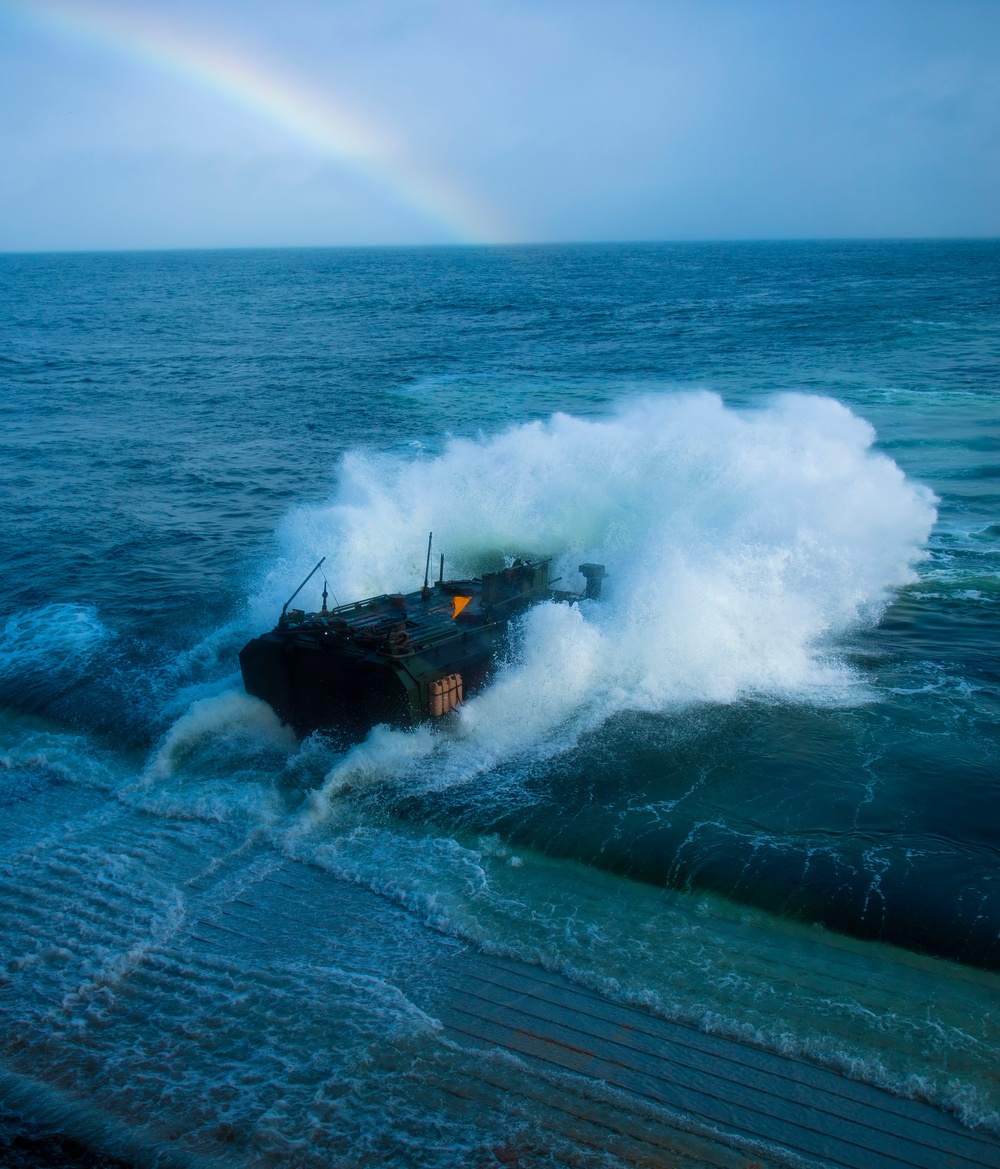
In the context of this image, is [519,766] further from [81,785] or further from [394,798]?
[81,785]

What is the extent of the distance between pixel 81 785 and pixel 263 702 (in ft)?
10.1

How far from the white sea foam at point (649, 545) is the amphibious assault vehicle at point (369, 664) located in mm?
585

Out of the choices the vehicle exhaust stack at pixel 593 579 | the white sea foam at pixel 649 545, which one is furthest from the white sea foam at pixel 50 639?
the vehicle exhaust stack at pixel 593 579

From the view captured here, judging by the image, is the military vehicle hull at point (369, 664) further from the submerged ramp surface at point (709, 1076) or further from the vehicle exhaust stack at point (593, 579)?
the submerged ramp surface at point (709, 1076)

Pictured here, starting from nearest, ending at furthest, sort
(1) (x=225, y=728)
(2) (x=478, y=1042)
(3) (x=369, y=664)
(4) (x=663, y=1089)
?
(4) (x=663, y=1089)
(2) (x=478, y=1042)
(3) (x=369, y=664)
(1) (x=225, y=728)

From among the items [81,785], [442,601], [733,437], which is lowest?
[81,785]

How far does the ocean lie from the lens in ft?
30.0

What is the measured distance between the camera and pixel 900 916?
1148 cm

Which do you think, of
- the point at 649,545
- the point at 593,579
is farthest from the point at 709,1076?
the point at 649,545

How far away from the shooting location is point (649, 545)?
68.9 feet

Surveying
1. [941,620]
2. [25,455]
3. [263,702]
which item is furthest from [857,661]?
[25,455]

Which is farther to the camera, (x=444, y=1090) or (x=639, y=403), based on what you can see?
(x=639, y=403)

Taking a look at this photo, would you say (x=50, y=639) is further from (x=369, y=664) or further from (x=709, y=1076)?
(x=709, y=1076)

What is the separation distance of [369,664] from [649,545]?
29.2ft
